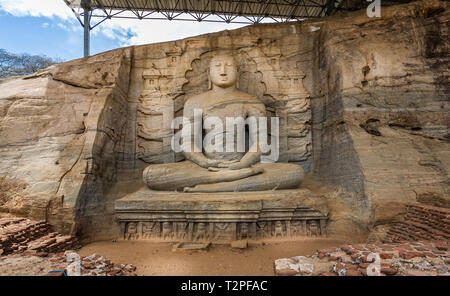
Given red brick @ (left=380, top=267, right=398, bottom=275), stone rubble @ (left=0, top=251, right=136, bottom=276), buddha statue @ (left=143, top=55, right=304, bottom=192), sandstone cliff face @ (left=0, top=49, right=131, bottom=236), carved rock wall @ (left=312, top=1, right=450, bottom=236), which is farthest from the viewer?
buddha statue @ (left=143, top=55, right=304, bottom=192)

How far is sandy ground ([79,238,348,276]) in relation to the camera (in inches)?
110

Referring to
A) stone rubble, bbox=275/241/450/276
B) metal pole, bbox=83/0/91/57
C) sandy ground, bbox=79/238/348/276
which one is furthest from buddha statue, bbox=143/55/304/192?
metal pole, bbox=83/0/91/57

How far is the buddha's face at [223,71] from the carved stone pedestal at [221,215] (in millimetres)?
2457

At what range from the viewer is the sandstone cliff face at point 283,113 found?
358cm

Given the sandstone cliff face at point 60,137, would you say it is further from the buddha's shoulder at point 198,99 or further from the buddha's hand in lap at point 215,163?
the buddha's hand in lap at point 215,163

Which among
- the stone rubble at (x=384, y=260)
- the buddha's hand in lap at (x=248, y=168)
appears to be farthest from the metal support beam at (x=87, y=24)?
the stone rubble at (x=384, y=260)

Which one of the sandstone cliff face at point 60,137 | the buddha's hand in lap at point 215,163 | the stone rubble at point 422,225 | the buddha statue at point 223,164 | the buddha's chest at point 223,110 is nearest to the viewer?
the stone rubble at point 422,225

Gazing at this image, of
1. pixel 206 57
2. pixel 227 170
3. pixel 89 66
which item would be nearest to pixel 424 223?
pixel 227 170

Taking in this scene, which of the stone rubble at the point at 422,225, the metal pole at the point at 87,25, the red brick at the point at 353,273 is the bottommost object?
the red brick at the point at 353,273

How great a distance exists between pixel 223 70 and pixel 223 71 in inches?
0.9

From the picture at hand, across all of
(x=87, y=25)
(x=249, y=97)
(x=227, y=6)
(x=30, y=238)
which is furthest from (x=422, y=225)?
(x=87, y=25)

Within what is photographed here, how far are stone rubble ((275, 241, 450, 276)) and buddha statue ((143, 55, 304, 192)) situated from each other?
1.59m

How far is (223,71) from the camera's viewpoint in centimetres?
510

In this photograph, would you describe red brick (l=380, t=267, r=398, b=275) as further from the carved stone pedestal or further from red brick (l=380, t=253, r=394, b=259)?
the carved stone pedestal
